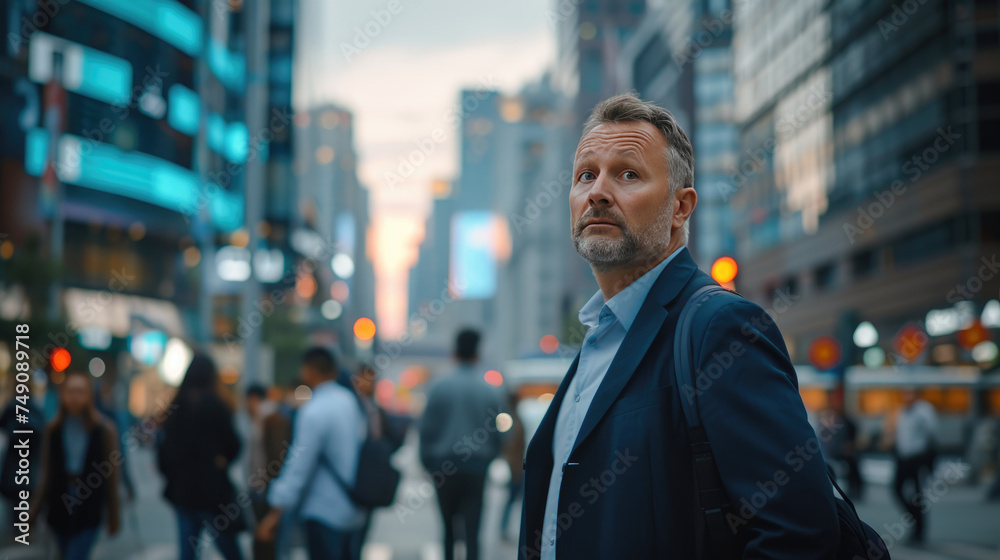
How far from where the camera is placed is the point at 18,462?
628 centimetres

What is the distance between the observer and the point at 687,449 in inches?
76.2

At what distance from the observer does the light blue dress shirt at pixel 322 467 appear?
5.67 m

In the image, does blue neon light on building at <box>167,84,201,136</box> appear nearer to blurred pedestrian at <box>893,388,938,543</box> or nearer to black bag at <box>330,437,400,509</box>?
blurred pedestrian at <box>893,388,938,543</box>

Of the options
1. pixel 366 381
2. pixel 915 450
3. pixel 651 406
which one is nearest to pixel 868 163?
pixel 915 450

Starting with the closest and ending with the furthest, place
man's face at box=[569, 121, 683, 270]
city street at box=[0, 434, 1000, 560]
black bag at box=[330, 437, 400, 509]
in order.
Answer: man's face at box=[569, 121, 683, 270], black bag at box=[330, 437, 400, 509], city street at box=[0, 434, 1000, 560]

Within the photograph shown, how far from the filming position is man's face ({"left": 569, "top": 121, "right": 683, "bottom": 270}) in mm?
2227

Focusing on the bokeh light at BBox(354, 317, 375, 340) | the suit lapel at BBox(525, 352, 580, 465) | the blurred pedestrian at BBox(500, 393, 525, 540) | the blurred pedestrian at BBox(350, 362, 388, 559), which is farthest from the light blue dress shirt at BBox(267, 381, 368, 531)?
the blurred pedestrian at BBox(500, 393, 525, 540)

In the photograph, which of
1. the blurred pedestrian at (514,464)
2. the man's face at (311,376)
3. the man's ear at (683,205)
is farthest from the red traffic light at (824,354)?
the man's ear at (683,205)

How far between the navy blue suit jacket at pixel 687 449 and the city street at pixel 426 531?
6.98 metres

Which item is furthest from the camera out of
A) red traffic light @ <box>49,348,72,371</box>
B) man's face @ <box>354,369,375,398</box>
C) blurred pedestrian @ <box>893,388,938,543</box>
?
blurred pedestrian @ <box>893,388,938,543</box>

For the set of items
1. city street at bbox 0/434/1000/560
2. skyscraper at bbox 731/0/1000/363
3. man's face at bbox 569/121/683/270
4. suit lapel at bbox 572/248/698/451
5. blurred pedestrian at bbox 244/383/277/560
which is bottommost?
city street at bbox 0/434/1000/560

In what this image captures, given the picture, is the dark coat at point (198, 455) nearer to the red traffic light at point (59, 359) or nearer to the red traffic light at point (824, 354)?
the red traffic light at point (59, 359)

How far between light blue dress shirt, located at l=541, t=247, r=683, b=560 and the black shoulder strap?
275 mm

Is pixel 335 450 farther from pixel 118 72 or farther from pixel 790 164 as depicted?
pixel 790 164
